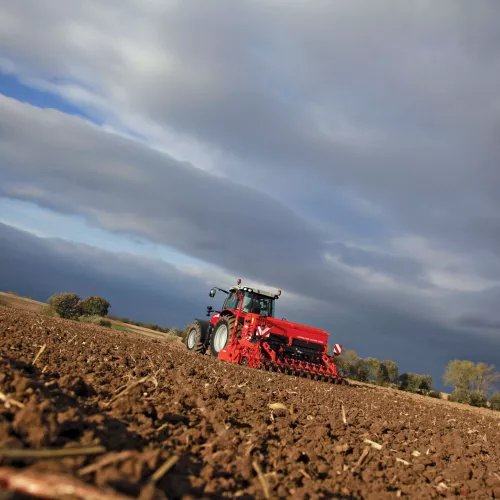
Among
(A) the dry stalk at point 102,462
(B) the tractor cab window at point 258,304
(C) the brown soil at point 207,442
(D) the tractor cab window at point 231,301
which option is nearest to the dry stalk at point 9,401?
(C) the brown soil at point 207,442

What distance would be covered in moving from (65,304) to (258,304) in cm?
1486

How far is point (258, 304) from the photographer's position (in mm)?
16062

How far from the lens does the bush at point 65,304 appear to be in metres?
25.6

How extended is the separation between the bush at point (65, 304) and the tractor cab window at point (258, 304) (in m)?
14.4

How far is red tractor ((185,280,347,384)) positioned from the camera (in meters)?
13.6

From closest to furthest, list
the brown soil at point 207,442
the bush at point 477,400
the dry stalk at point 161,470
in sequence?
the dry stalk at point 161,470
the brown soil at point 207,442
the bush at point 477,400

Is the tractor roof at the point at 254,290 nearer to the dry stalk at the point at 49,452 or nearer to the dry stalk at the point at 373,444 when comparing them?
the dry stalk at the point at 373,444

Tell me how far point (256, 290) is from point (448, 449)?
10.7 meters

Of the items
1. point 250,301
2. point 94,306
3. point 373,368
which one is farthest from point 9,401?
point 373,368

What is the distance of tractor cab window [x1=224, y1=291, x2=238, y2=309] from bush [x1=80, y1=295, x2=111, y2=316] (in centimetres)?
1488

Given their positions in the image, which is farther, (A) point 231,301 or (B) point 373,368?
(B) point 373,368

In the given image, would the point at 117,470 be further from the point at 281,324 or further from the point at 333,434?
the point at 281,324

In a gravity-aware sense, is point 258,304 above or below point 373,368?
above

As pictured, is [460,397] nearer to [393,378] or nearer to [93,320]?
[393,378]
